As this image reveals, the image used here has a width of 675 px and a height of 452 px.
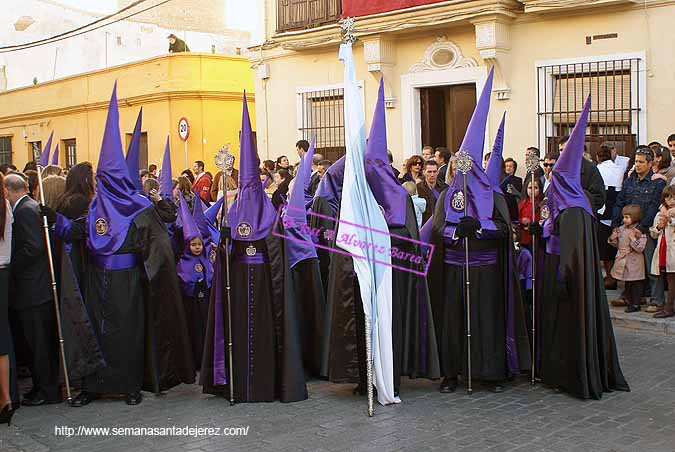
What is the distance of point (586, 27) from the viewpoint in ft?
41.5

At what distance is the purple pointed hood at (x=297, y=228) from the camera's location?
7.15 metres

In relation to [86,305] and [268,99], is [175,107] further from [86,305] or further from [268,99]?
[86,305]

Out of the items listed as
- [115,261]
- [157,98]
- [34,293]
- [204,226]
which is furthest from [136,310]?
[157,98]

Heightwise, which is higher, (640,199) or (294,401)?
(640,199)

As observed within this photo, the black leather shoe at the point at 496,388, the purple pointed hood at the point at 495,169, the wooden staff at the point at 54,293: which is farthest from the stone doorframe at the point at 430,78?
the wooden staff at the point at 54,293

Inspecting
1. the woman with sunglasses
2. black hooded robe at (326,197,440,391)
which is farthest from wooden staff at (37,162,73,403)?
the woman with sunglasses

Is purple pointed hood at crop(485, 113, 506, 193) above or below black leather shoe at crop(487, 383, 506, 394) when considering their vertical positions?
above

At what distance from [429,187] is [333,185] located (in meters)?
2.41

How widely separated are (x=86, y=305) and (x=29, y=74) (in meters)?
26.4

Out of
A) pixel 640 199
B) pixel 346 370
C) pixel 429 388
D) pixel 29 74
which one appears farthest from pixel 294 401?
pixel 29 74

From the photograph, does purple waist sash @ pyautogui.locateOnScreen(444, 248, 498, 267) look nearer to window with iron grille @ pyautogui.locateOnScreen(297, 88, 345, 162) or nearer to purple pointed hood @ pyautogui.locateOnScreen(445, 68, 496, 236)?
purple pointed hood @ pyautogui.locateOnScreen(445, 68, 496, 236)

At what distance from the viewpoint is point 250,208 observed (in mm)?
6859

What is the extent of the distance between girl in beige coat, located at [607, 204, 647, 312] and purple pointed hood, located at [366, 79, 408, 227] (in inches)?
154

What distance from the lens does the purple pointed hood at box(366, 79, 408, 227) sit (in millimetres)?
6832
